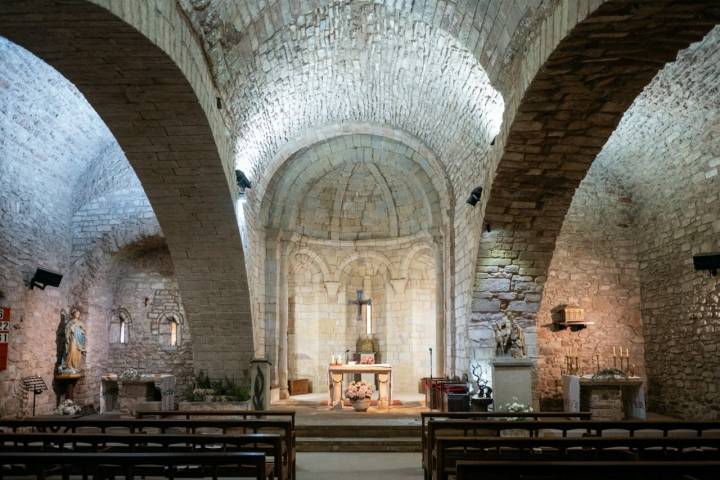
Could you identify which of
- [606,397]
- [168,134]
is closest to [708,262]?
[606,397]

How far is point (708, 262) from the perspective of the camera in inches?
418

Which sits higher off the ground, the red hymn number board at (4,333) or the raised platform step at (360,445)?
the red hymn number board at (4,333)

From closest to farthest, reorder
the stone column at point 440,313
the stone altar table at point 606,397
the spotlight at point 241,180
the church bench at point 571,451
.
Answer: the church bench at point 571,451, the spotlight at point 241,180, the stone altar table at point 606,397, the stone column at point 440,313

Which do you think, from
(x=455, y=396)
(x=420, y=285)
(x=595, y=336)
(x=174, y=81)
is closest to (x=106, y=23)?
(x=174, y=81)

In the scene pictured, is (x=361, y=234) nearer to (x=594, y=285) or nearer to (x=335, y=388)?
(x=335, y=388)

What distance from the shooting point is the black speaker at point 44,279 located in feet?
37.3

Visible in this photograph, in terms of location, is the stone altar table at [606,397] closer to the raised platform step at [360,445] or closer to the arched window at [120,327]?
the raised platform step at [360,445]

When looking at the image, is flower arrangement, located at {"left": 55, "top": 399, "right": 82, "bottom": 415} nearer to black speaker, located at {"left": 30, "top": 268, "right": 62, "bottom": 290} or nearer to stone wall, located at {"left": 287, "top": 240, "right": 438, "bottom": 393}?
black speaker, located at {"left": 30, "top": 268, "right": 62, "bottom": 290}

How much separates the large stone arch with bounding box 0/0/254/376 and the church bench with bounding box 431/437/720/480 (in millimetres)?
4653

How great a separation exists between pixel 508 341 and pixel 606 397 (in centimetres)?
255

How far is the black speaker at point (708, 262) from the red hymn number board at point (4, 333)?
38.1 feet

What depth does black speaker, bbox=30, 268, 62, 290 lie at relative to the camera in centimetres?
1136

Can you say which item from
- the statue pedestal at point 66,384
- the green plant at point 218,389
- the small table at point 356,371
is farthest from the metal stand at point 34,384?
the small table at point 356,371

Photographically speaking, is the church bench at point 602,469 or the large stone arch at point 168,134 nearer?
the church bench at point 602,469
